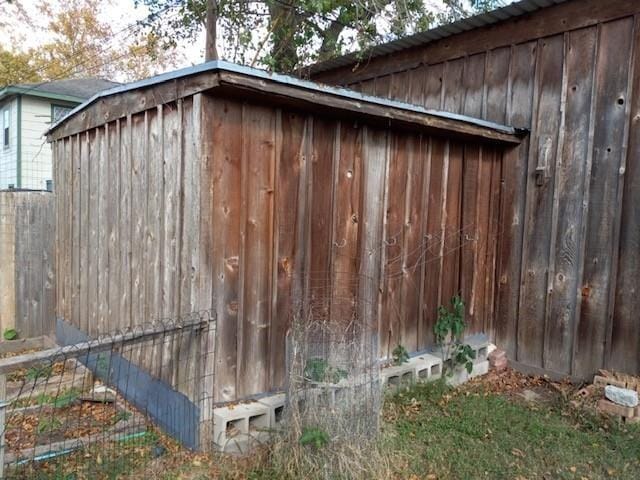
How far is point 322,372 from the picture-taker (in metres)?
2.79

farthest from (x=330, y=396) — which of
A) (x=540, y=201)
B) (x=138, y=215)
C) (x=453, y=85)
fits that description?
(x=453, y=85)

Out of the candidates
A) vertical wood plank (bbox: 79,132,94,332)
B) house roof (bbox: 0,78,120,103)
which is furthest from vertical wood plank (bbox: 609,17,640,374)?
house roof (bbox: 0,78,120,103)

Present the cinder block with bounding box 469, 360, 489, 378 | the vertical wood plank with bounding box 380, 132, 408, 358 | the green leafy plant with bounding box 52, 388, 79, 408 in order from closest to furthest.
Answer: the green leafy plant with bounding box 52, 388, 79, 408
the vertical wood plank with bounding box 380, 132, 408, 358
the cinder block with bounding box 469, 360, 489, 378

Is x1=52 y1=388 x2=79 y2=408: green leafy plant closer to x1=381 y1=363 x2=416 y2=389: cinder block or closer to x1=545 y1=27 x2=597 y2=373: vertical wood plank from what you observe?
x1=381 y1=363 x2=416 y2=389: cinder block

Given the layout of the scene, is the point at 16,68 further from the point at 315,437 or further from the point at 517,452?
the point at 517,452

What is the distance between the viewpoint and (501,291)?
493 cm

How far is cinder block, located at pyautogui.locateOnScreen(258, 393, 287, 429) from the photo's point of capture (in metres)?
3.15

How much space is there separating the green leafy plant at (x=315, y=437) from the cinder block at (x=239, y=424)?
49 centimetres

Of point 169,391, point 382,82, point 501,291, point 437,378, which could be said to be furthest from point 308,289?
point 382,82

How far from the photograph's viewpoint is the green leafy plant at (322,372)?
278 centimetres

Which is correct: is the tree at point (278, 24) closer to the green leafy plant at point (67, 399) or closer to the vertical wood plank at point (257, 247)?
the vertical wood plank at point (257, 247)

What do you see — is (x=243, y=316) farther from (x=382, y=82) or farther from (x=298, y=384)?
(x=382, y=82)

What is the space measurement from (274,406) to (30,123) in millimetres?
12156

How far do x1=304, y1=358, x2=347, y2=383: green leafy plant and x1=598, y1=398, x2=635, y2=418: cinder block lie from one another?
88.7 inches
